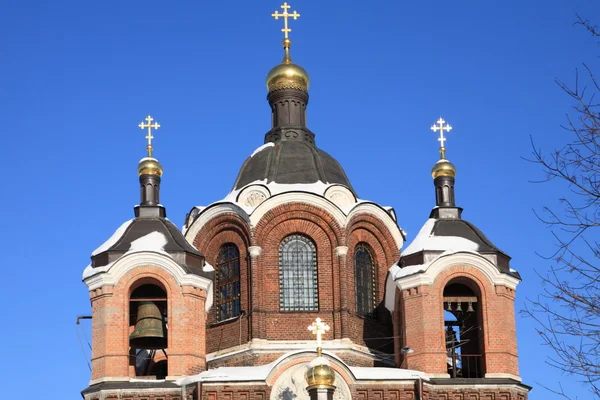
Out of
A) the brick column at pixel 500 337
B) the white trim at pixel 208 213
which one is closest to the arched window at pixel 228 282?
the white trim at pixel 208 213

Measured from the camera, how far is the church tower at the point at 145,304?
84.1 ft

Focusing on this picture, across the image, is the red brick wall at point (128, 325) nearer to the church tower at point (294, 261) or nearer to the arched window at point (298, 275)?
the church tower at point (294, 261)

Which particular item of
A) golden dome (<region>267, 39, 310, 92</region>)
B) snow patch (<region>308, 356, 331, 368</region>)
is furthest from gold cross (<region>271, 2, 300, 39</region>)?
snow patch (<region>308, 356, 331, 368</region>)

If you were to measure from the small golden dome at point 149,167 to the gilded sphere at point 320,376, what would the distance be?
7.45 meters

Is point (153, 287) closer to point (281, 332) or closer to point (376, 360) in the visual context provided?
point (281, 332)

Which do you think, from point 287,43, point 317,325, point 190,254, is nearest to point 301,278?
point 190,254

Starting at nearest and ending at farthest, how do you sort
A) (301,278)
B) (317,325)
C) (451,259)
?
(317,325) → (451,259) → (301,278)

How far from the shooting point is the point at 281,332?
28.1m

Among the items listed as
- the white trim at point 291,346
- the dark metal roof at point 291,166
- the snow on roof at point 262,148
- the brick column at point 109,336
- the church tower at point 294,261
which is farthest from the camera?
the snow on roof at point 262,148

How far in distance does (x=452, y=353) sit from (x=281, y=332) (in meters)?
3.84

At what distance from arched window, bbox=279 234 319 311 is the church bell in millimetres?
3016

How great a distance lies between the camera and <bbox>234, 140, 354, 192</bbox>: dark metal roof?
30.0 m

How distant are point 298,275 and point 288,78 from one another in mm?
5939

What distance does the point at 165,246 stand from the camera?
88.2ft
